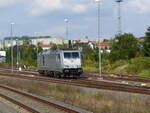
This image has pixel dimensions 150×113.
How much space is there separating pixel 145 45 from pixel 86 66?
11.1 m

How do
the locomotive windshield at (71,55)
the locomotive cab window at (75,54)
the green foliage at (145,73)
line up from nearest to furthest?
the locomotive windshield at (71,55) → the locomotive cab window at (75,54) → the green foliage at (145,73)

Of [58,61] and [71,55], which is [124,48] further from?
[58,61]

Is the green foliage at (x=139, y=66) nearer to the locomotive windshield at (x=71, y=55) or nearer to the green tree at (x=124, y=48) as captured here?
the locomotive windshield at (x=71, y=55)

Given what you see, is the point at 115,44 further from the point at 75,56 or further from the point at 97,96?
the point at 97,96

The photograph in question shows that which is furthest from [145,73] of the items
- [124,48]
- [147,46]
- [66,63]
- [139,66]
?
[124,48]

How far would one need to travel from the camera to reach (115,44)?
76.4m

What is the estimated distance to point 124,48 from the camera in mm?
73250

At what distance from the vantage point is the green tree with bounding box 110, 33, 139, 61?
236ft

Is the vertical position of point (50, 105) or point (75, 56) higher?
point (75, 56)

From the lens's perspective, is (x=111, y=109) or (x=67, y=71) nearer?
(x=111, y=109)

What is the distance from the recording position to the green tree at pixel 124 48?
72.0m

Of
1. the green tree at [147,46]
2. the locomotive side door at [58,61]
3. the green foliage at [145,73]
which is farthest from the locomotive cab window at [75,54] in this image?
the green tree at [147,46]

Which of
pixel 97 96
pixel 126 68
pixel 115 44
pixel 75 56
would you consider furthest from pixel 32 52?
pixel 97 96

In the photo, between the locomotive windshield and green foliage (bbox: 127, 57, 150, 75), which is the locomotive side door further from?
green foliage (bbox: 127, 57, 150, 75)
